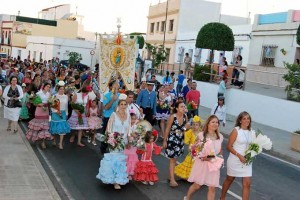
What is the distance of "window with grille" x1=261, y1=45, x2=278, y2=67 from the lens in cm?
2695

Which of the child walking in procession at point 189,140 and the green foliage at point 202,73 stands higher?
the green foliage at point 202,73

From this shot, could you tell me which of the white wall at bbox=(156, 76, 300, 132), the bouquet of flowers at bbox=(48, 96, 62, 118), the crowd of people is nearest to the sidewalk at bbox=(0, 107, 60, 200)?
the crowd of people

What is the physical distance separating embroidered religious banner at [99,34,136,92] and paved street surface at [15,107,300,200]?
247 cm

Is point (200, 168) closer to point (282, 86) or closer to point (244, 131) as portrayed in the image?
point (244, 131)

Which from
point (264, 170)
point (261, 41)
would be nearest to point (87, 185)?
point (264, 170)

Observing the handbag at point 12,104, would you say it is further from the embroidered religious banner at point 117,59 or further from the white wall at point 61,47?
the white wall at point 61,47

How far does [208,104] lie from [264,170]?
14639 mm

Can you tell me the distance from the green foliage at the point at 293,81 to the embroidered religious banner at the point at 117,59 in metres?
7.42

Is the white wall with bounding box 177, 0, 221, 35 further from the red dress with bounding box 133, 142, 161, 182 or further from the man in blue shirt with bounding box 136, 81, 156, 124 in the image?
the red dress with bounding box 133, 142, 161, 182

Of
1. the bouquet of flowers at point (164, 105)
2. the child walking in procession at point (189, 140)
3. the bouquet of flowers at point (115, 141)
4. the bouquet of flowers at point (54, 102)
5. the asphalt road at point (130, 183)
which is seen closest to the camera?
the asphalt road at point (130, 183)

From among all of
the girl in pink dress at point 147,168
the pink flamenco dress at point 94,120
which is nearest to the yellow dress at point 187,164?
the girl in pink dress at point 147,168

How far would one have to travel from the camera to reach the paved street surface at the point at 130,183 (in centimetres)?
791

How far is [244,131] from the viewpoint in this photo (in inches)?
285

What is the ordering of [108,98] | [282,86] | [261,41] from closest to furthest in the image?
[108,98] < [282,86] < [261,41]
